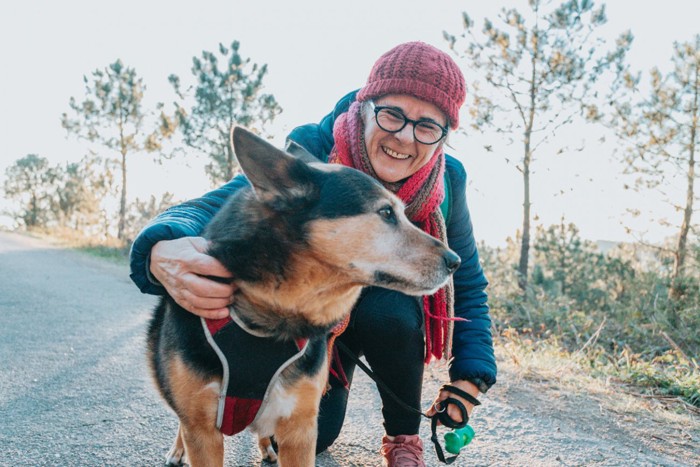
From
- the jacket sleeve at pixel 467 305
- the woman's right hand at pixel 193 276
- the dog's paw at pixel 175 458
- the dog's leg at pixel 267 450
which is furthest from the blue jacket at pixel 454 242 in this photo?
the dog's leg at pixel 267 450

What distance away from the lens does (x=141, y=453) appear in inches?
97.4

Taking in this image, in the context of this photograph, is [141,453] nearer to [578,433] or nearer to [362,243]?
[362,243]

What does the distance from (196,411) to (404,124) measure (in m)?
1.54

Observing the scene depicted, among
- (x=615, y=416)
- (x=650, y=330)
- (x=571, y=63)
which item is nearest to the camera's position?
(x=615, y=416)

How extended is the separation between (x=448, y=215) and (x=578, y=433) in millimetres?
1449

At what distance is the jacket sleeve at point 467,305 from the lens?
2383 millimetres

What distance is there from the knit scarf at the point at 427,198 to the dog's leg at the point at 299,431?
2.42ft

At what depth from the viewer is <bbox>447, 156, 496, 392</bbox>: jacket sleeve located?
7.82 ft

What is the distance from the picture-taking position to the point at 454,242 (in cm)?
270

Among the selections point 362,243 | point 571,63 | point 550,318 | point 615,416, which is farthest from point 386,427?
point 571,63

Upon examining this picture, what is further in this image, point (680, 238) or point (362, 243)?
point (680, 238)

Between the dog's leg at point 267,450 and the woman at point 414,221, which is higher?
the woman at point 414,221

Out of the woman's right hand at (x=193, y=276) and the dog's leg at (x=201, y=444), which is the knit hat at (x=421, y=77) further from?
the dog's leg at (x=201, y=444)

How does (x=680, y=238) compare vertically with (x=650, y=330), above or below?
above
